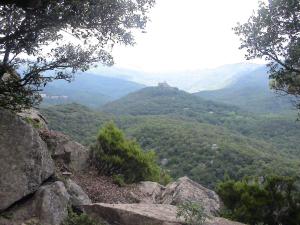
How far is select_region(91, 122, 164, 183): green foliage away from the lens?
19.0 meters

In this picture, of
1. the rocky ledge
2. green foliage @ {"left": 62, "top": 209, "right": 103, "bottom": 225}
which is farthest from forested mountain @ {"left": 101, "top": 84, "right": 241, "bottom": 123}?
green foliage @ {"left": 62, "top": 209, "right": 103, "bottom": 225}

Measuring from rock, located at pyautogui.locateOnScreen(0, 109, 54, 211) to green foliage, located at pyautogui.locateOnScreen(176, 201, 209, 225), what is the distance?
12.8 feet

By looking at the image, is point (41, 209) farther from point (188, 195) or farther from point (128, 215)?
point (188, 195)

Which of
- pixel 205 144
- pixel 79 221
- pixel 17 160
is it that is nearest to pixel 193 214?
pixel 79 221

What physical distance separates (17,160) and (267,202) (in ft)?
30.6

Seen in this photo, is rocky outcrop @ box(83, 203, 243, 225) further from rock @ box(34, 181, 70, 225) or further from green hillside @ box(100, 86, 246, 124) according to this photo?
green hillside @ box(100, 86, 246, 124)

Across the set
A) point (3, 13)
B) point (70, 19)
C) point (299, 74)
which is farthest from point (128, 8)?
point (299, 74)

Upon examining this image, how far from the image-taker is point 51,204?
10.7 metres

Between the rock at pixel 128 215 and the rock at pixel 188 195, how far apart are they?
463 cm

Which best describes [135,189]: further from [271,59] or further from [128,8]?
[128,8]

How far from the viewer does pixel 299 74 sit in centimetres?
1454

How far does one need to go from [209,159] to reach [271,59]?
202ft

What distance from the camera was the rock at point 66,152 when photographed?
55.3ft

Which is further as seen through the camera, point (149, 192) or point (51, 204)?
point (149, 192)
